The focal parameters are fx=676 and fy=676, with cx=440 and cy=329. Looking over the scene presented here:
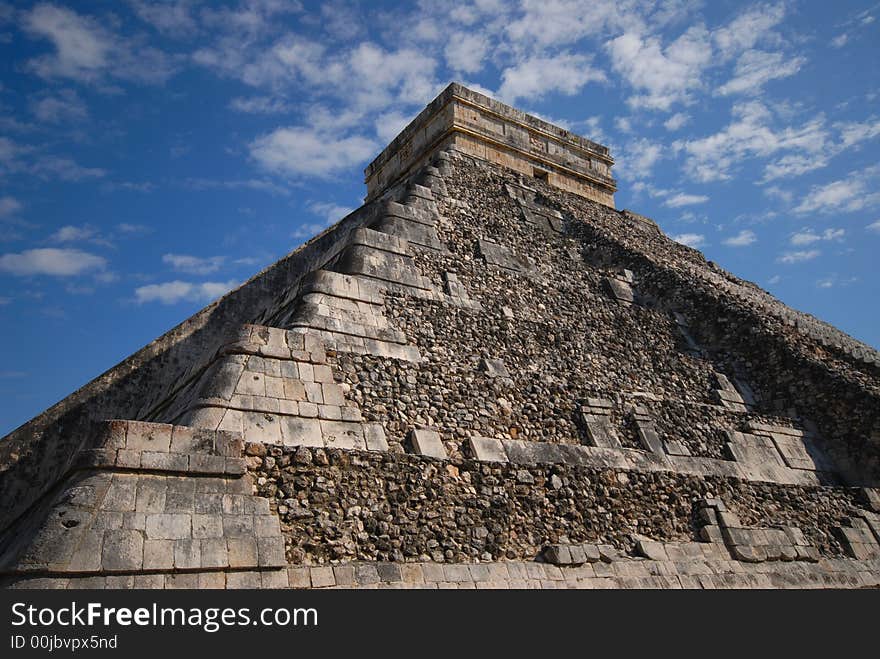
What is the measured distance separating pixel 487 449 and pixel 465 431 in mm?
304

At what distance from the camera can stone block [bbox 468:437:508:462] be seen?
7.01 metres

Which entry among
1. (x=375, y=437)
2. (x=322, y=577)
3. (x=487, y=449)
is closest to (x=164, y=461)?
(x=322, y=577)

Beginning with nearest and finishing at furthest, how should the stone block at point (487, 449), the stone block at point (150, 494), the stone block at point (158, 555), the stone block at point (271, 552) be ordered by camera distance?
the stone block at point (158, 555), the stone block at point (150, 494), the stone block at point (271, 552), the stone block at point (487, 449)

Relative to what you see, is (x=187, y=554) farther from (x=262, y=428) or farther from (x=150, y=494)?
(x=262, y=428)

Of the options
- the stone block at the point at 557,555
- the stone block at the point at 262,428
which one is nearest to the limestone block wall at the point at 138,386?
the stone block at the point at 262,428

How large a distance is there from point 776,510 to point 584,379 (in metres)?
2.95

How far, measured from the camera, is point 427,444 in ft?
22.2

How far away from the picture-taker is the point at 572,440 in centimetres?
800

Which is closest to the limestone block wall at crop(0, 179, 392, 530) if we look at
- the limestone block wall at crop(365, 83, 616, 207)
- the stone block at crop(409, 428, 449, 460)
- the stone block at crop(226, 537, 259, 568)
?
the stone block at crop(409, 428, 449, 460)

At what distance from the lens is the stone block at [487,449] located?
7007 mm

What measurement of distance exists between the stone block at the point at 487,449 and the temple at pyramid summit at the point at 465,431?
0.09 feet

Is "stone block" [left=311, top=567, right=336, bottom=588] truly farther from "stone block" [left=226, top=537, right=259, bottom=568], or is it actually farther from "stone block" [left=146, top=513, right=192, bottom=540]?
"stone block" [left=146, top=513, right=192, bottom=540]

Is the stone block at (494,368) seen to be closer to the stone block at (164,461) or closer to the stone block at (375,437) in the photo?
the stone block at (375,437)
